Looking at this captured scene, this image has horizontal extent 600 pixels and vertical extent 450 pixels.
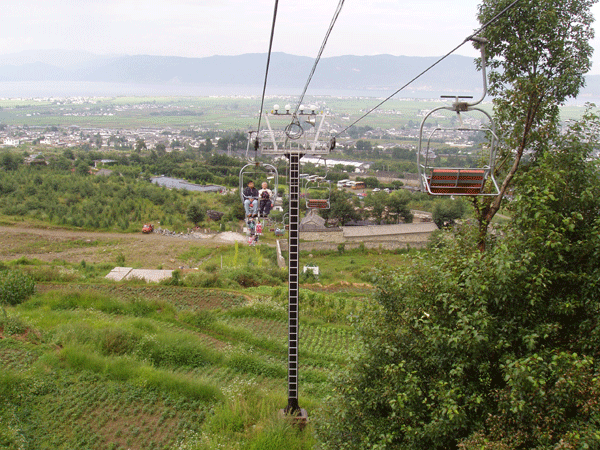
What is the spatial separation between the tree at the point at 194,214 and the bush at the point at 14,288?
70.3 feet

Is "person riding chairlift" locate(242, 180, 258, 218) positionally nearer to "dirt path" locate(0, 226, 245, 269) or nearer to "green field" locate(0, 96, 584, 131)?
"dirt path" locate(0, 226, 245, 269)

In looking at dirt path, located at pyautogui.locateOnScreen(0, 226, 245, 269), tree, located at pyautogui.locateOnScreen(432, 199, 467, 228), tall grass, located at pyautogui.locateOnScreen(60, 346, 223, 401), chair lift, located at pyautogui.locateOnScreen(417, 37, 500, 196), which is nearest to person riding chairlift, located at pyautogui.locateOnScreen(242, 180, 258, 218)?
tall grass, located at pyautogui.locateOnScreen(60, 346, 223, 401)

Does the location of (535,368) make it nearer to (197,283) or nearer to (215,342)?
(215,342)

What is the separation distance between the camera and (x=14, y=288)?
16.5 metres

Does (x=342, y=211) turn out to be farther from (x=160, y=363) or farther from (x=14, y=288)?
(x=160, y=363)

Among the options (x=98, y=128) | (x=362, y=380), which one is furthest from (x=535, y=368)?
(x=98, y=128)

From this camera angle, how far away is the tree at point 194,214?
3856cm

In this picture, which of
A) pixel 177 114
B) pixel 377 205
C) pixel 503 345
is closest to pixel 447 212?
pixel 377 205

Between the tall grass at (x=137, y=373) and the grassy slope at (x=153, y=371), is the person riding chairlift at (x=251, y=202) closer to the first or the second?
the grassy slope at (x=153, y=371)

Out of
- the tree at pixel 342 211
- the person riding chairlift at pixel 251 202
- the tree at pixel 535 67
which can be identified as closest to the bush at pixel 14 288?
the person riding chairlift at pixel 251 202

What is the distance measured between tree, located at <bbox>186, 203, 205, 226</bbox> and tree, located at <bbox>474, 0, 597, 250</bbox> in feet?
106

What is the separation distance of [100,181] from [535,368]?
47.6m

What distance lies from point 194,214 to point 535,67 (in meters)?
32.9

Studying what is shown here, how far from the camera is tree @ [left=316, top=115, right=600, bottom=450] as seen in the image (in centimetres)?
460
